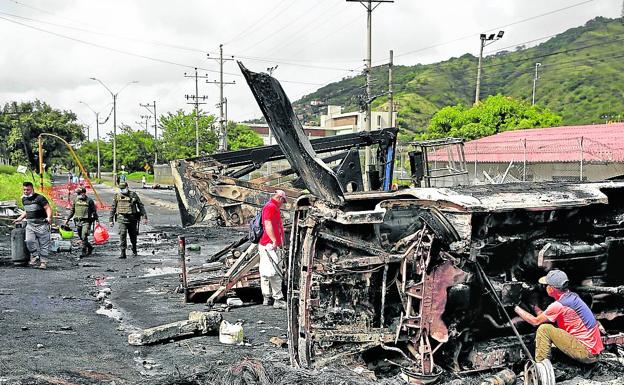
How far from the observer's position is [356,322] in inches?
222

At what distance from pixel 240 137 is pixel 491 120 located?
30492mm

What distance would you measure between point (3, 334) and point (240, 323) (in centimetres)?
270

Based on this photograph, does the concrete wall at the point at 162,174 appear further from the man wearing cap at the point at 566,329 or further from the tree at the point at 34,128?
the man wearing cap at the point at 566,329

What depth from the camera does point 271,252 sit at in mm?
8445

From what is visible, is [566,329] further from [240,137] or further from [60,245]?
[240,137]

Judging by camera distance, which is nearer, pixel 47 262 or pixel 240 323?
pixel 240 323

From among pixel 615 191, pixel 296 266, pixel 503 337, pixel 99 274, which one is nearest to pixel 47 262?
pixel 99 274

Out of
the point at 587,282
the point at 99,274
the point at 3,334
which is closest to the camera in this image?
the point at 587,282

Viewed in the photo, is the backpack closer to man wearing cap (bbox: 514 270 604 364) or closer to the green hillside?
man wearing cap (bbox: 514 270 604 364)

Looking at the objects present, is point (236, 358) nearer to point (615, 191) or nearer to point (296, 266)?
point (296, 266)

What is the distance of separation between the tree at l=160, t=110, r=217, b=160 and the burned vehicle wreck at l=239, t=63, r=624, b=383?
56.3 metres

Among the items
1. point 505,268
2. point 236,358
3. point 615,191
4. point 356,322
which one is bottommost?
point 236,358

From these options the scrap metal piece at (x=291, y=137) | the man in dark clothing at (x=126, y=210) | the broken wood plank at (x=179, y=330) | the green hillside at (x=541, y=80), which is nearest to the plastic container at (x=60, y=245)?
the man in dark clothing at (x=126, y=210)

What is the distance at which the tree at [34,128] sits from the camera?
5106cm
